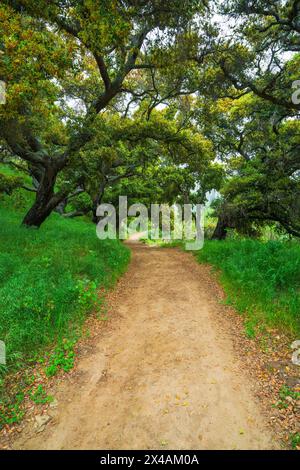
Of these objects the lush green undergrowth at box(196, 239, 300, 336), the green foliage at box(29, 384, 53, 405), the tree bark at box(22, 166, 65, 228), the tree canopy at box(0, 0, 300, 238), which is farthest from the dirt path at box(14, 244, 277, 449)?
the tree bark at box(22, 166, 65, 228)

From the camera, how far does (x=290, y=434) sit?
10.9 ft

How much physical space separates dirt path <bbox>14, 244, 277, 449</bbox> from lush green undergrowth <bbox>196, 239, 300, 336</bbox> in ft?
2.83

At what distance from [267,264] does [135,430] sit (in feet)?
20.4

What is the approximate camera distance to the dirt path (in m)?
3.29

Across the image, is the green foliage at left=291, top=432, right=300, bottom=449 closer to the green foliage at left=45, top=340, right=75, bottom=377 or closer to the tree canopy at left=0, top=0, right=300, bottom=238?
the green foliage at left=45, top=340, right=75, bottom=377

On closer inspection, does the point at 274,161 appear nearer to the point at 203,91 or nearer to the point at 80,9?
the point at 203,91

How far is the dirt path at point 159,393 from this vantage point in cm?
329

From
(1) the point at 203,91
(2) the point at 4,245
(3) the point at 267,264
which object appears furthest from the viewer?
(1) the point at 203,91

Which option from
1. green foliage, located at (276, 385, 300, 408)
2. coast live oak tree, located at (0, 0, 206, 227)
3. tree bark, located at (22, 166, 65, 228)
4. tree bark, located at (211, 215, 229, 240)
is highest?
coast live oak tree, located at (0, 0, 206, 227)

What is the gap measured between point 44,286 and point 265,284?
563cm

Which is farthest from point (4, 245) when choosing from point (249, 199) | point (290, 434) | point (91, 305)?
point (249, 199)

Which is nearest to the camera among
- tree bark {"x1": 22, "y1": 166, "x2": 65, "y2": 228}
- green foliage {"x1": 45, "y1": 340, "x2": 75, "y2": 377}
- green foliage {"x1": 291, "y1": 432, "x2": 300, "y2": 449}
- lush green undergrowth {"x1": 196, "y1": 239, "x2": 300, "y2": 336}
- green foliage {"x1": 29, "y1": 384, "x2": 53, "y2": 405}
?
green foliage {"x1": 291, "y1": 432, "x2": 300, "y2": 449}

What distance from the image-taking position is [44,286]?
624cm

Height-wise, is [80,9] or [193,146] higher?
[80,9]
